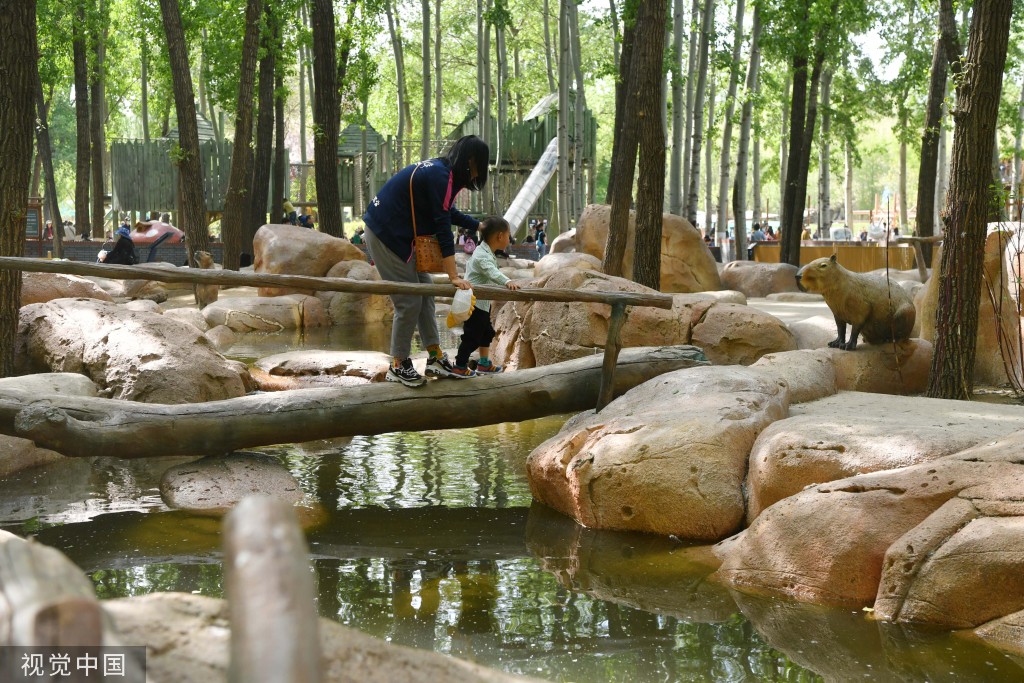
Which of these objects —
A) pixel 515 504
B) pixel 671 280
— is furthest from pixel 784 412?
pixel 671 280

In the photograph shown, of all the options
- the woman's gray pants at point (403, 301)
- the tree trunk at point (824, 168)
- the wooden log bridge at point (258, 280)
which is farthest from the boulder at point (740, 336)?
the tree trunk at point (824, 168)

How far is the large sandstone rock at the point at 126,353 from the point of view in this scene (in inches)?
312

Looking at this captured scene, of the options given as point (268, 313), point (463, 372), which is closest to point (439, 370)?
point (463, 372)

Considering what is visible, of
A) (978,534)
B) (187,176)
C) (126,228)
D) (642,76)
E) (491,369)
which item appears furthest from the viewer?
(126,228)

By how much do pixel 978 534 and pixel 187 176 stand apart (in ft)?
47.4

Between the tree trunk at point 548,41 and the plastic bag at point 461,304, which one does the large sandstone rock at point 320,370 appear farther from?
the tree trunk at point 548,41

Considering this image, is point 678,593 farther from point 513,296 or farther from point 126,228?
point 126,228

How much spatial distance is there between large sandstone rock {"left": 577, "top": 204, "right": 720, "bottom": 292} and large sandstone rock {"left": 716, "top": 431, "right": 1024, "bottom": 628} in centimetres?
1312

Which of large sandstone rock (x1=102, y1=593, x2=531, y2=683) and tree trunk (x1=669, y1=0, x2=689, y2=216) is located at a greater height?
tree trunk (x1=669, y1=0, x2=689, y2=216)

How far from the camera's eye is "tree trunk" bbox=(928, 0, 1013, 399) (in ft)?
24.0

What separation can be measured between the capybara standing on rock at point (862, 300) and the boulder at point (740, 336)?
1.36 meters

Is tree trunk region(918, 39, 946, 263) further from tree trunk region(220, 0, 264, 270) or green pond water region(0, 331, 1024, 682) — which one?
green pond water region(0, 331, 1024, 682)

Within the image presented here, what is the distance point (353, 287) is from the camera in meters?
6.35

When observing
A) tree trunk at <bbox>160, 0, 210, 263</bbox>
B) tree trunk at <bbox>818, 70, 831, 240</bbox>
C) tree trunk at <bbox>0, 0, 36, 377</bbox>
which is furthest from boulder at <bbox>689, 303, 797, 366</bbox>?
tree trunk at <bbox>818, 70, 831, 240</bbox>
